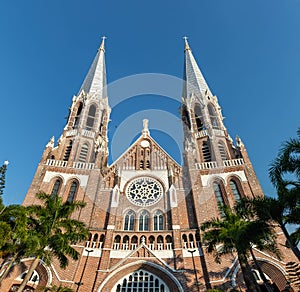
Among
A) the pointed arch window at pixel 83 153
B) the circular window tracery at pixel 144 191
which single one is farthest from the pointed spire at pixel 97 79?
the circular window tracery at pixel 144 191

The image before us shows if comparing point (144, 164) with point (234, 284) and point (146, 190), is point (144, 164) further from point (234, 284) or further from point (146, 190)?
point (234, 284)

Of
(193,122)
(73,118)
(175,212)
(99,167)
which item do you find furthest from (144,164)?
(73,118)

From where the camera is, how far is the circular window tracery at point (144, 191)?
24312 millimetres

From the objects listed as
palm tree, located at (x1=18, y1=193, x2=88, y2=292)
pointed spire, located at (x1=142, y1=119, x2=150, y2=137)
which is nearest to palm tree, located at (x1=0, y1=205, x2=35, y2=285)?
palm tree, located at (x1=18, y1=193, x2=88, y2=292)

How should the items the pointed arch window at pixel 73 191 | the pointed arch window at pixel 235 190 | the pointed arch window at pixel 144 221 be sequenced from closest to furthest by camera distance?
the pointed arch window at pixel 144 221 → the pointed arch window at pixel 235 190 → the pointed arch window at pixel 73 191

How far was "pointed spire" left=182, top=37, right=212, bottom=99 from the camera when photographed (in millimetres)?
37688

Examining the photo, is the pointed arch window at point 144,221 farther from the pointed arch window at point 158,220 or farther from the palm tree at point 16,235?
the palm tree at point 16,235

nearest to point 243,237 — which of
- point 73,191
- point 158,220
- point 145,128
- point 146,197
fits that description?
point 158,220

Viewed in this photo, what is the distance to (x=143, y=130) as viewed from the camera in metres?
31.8

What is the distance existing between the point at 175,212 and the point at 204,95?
20.2 m

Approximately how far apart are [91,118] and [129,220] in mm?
16420

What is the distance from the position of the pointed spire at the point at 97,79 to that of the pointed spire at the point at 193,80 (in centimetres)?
1291

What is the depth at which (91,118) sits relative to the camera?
3419 cm

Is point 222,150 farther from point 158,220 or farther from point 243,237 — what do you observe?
point 243,237
